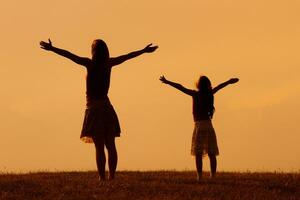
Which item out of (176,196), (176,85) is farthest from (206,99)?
(176,196)

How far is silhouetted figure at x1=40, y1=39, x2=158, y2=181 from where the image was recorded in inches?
591

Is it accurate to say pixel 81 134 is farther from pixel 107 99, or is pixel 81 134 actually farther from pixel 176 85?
pixel 176 85

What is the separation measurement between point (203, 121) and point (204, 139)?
50cm

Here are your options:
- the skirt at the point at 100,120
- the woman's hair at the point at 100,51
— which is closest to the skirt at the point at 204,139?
the skirt at the point at 100,120

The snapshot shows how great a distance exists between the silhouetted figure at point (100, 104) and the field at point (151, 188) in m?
0.83

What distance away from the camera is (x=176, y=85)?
1756 cm

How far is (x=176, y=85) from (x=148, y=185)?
11.1 feet

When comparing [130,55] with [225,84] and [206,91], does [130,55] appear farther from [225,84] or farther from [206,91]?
[225,84]

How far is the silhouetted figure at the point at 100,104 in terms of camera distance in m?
15.0

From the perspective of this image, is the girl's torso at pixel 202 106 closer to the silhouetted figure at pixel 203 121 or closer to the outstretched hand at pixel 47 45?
the silhouetted figure at pixel 203 121

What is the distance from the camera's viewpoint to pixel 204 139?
17375 millimetres

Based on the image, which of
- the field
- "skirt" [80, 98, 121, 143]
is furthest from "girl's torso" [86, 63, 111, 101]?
the field

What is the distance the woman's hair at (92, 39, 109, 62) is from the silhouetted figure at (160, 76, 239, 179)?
2907mm

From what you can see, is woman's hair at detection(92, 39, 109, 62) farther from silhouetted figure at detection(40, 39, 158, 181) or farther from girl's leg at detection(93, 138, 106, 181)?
girl's leg at detection(93, 138, 106, 181)
